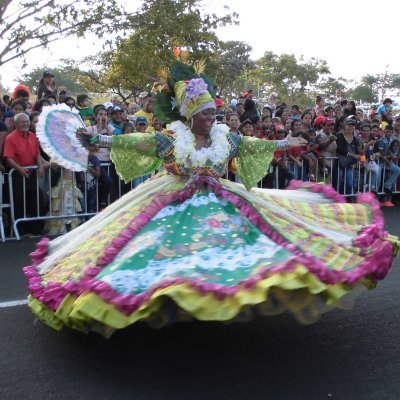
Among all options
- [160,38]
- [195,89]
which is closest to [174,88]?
[195,89]

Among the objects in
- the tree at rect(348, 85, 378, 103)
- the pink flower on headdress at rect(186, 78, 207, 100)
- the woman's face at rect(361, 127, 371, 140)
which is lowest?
the woman's face at rect(361, 127, 371, 140)

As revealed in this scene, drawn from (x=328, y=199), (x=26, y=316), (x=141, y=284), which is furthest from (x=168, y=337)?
(x=328, y=199)

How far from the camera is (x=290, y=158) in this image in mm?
9633

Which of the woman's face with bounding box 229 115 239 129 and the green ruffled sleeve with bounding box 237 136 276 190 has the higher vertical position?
the woman's face with bounding box 229 115 239 129

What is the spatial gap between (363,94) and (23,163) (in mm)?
58985

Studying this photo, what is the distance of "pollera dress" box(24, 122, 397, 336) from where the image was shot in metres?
3.14

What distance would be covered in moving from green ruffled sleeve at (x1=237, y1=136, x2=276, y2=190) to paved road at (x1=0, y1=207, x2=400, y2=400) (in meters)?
1.18

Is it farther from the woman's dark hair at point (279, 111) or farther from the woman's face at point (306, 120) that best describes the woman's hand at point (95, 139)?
the woman's dark hair at point (279, 111)

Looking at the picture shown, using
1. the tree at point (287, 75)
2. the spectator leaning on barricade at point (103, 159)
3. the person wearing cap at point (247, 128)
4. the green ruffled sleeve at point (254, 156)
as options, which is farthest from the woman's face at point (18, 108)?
the tree at point (287, 75)

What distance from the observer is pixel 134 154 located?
465 cm

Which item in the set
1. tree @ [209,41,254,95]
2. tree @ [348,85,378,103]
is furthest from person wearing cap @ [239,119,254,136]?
tree @ [348,85,378,103]

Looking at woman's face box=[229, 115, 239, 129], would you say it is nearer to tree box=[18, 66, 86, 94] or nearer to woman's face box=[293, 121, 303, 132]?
woman's face box=[293, 121, 303, 132]

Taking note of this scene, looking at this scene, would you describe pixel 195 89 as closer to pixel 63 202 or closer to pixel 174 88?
pixel 174 88

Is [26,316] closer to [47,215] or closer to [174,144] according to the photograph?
[174,144]
